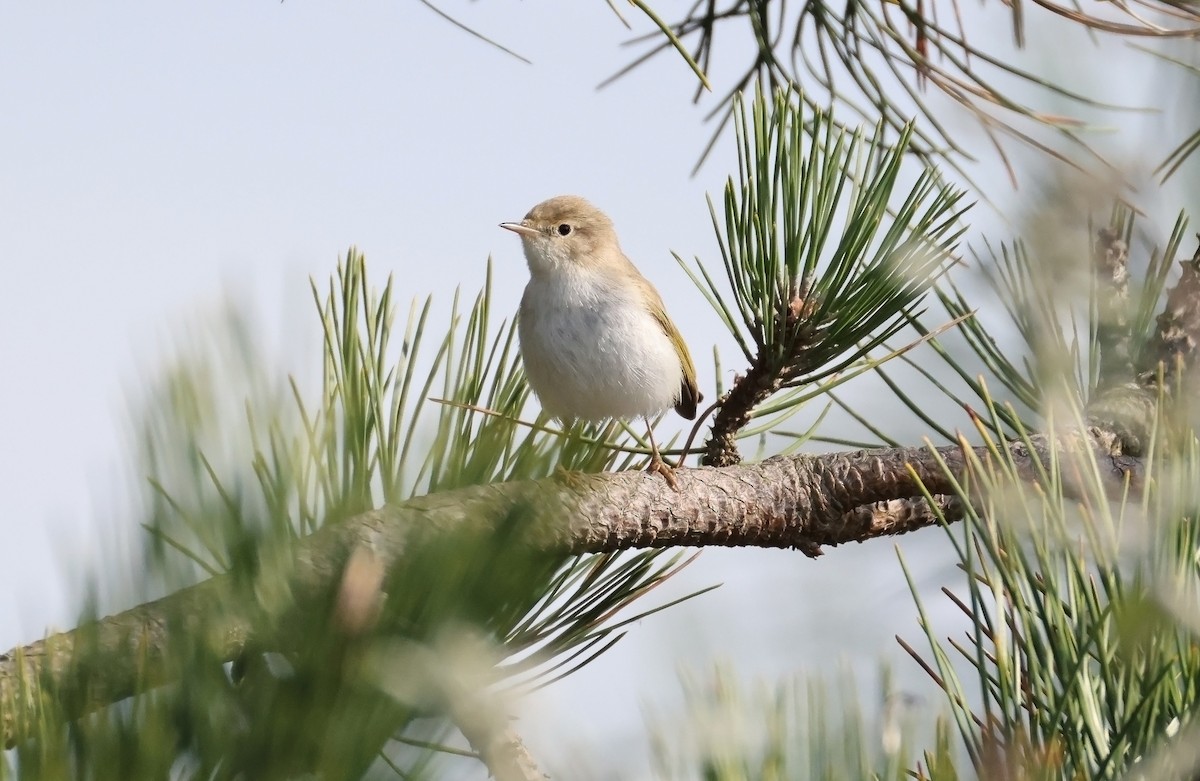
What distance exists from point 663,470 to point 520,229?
210 centimetres

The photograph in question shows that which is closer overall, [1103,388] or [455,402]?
[455,402]

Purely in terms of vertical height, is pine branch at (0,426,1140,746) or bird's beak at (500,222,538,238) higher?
bird's beak at (500,222,538,238)

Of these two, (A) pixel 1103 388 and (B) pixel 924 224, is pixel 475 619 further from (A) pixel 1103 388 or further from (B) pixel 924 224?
(A) pixel 1103 388

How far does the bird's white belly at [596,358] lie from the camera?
2.86 m

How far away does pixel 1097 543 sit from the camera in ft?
3.15

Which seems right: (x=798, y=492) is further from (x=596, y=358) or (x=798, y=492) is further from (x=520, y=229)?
(x=520, y=229)

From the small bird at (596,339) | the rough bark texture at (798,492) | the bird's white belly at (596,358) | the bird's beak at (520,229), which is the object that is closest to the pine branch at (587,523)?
the rough bark texture at (798,492)

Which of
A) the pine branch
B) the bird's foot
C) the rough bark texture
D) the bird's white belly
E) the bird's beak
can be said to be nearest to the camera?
the pine branch

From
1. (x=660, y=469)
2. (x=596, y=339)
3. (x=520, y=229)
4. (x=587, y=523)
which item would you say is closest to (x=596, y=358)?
(x=596, y=339)

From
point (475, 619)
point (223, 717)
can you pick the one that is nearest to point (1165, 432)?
point (475, 619)

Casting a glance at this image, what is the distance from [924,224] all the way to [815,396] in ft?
0.99

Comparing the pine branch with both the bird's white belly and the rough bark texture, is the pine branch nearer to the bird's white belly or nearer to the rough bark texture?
the rough bark texture

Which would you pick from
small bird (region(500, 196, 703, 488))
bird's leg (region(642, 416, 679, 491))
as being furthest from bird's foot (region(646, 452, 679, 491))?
small bird (region(500, 196, 703, 488))

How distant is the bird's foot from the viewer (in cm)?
161
